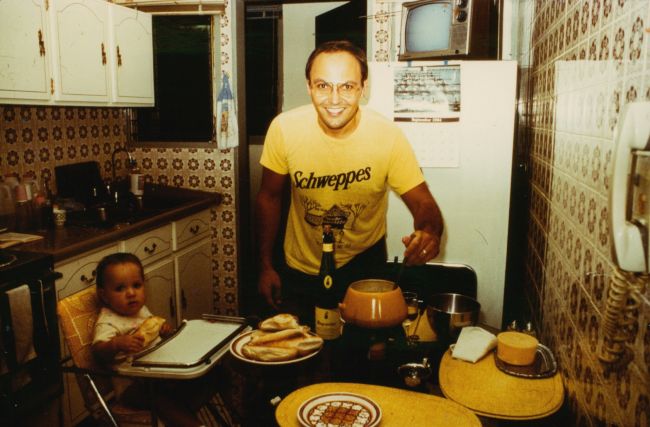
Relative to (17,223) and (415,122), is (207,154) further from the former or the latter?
(415,122)

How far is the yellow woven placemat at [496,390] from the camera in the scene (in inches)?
45.5

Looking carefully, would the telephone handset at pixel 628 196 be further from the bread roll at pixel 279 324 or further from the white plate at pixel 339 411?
the bread roll at pixel 279 324

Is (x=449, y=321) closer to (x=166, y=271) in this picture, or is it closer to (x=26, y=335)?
(x=26, y=335)

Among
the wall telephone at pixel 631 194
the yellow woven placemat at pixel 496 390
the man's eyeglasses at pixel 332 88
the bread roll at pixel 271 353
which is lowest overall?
the yellow woven placemat at pixel 496 390

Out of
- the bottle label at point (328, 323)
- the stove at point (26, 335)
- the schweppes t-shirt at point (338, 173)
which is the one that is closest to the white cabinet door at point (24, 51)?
the stove at point (26, 335)

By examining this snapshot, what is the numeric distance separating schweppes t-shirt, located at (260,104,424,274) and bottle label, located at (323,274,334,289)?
732 millimetres

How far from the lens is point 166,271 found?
3.21 metres

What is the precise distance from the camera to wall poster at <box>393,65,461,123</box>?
2.47 metres

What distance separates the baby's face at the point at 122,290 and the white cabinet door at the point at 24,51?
42.3 inches

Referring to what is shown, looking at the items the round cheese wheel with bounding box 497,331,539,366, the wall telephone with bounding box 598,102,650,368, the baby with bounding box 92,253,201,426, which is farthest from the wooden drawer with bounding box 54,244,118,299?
the wall telephone with bounding box 598,102,650,368

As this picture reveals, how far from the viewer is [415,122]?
252 cm

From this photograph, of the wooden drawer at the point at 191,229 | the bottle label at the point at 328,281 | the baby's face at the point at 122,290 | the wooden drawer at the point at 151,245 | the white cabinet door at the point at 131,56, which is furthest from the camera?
the wooden drawer at the point at 191,229

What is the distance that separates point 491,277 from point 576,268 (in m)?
1.14

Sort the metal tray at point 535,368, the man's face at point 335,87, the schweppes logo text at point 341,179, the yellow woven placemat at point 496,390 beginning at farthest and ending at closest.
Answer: the schweppes logo text at point 341,179
the man's face at point 335,87
the metal tray at point 535,368
the yellow woven placemat at point 496,390
